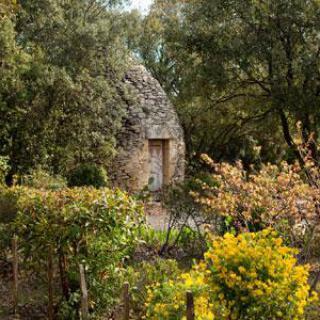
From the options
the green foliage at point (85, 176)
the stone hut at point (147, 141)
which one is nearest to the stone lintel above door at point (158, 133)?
the stone hut at point (147, 141)

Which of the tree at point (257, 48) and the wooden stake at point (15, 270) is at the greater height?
the tree at point (257, 48)

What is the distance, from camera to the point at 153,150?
1923 cm

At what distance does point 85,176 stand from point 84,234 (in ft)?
35.2

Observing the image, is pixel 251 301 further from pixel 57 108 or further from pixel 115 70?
pixel 115 70

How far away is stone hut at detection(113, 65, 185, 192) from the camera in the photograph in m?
18.3

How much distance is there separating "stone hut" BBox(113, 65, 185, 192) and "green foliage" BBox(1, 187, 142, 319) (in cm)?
1185

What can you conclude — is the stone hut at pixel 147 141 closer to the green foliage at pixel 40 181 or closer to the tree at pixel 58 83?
the tree at pixel 58 83

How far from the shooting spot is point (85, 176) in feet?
53.8

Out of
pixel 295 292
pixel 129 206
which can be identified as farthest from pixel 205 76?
pixel 295 292

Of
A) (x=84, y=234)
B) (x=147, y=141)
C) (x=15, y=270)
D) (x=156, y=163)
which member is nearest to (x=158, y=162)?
(x=156, y=163)

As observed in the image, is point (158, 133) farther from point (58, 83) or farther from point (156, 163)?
point (58, 83)

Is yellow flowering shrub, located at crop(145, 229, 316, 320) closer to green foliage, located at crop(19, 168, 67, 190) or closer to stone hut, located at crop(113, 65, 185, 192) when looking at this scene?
green foliage, located at crop(19, 168, 67, 190)

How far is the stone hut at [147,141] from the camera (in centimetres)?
1831

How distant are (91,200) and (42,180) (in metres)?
7.70
